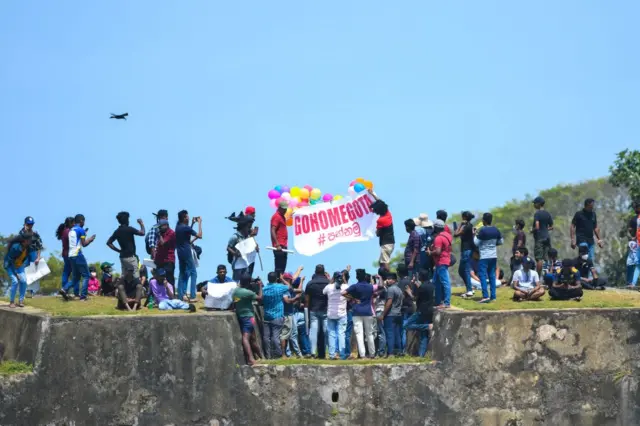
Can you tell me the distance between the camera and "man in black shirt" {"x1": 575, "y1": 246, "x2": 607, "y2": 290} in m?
24.8

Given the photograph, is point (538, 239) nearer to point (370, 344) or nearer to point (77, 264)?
point (370, 344)

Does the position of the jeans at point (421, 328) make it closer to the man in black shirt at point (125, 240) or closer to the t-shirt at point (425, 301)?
the t-shirt at point (425, 301)

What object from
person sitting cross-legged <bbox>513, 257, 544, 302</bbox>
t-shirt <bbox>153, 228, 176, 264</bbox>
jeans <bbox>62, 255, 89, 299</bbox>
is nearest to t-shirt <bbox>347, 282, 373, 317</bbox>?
person sitting cross-legged <bbox>513, 257, 544, 302</bbox>

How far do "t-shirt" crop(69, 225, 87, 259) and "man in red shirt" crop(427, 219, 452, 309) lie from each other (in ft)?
21.5

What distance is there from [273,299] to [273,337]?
0.79 m

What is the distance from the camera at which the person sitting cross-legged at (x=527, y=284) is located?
77.2 ft

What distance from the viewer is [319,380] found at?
73.4ft

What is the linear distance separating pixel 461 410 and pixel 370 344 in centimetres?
204

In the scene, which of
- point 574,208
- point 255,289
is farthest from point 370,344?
point 574,208

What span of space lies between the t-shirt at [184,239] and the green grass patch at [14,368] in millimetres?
3487

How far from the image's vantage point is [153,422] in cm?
2225

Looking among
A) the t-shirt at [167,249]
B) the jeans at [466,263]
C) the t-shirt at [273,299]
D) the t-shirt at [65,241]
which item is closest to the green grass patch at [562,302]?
the jeans at [466,263]

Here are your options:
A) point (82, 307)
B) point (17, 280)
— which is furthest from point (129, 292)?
point (17, 280)

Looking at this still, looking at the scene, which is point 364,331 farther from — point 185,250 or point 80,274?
point 80,274
